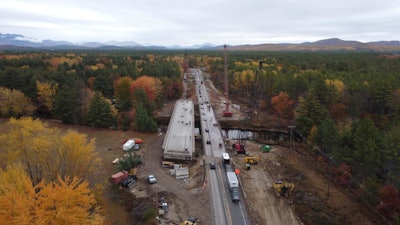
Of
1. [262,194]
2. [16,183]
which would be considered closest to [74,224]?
[16,183]

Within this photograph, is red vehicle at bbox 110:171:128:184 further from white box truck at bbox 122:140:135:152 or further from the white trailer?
the white trailer

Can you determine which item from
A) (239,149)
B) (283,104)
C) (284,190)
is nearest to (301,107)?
(283,104)

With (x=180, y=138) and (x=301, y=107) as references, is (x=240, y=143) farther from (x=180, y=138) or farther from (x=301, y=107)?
(x=301, y=107)

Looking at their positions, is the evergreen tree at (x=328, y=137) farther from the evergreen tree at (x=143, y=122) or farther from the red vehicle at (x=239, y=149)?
the evergreen tree at (x=143, y=122)

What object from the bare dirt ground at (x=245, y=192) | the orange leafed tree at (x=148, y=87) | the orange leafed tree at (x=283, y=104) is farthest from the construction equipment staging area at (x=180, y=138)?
the orange leafed tree at (x=283, y=104)

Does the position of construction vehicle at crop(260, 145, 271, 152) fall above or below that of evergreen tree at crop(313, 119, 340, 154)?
below

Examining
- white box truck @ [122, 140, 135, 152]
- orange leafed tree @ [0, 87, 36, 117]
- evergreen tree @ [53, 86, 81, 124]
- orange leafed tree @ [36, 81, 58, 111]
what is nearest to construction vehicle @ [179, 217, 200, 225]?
white box truck @ [122, 140, 135, 152]

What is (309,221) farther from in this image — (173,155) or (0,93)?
(0,93)
